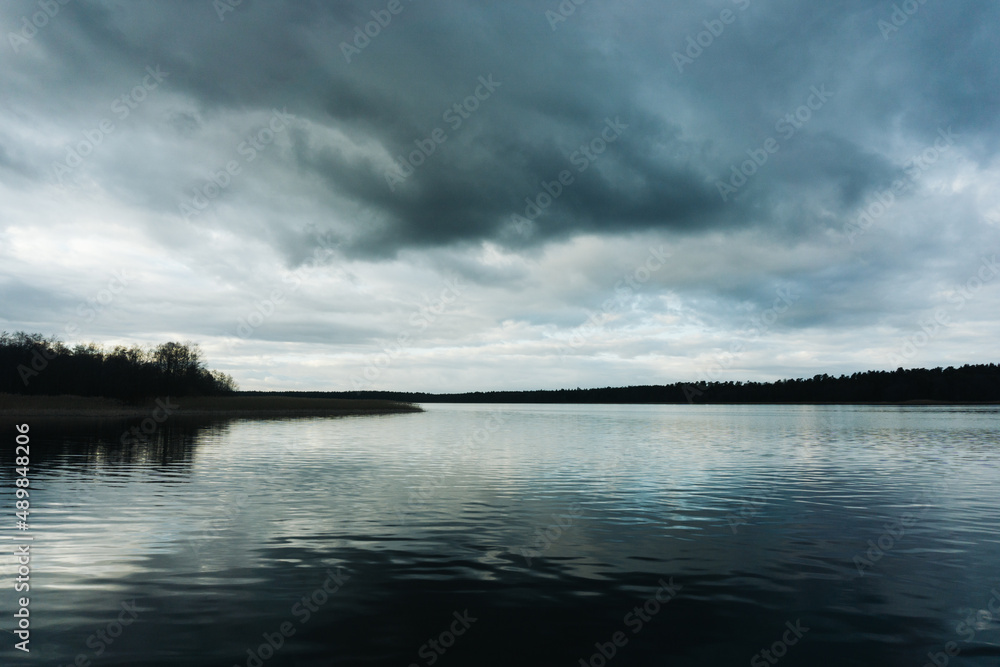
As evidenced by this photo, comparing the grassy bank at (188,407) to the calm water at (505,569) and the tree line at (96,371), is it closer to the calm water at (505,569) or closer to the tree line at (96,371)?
the tree line at (96,371)

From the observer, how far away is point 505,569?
16.2 meters

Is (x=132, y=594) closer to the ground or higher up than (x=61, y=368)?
closer to the ground

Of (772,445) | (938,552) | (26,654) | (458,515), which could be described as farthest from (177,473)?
(772,445)

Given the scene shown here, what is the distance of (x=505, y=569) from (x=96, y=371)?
554 feet

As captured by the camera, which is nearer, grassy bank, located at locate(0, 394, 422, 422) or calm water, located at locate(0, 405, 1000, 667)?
calm water, located at locate(0, 405, 1000, 667)

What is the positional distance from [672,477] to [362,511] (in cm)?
2029

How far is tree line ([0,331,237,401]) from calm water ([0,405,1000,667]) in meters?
109

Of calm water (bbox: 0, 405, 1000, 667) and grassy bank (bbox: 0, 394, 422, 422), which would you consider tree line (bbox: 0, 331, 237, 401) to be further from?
calm water (bbox: 0, 405, 1000, 667)

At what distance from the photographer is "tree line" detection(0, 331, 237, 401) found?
130125 millimetres

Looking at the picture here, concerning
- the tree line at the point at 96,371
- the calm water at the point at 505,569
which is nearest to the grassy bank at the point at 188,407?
the tree line at the point at 96,371

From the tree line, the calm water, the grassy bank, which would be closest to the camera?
the calm water

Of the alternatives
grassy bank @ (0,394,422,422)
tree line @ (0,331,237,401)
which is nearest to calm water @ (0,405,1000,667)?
grassy bank @ (0,394,422,422)

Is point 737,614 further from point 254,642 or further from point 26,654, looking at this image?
point 26,654

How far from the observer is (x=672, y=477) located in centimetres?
3631
